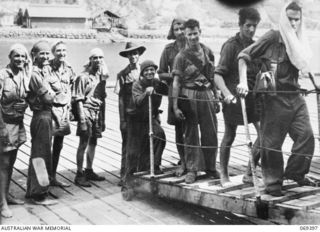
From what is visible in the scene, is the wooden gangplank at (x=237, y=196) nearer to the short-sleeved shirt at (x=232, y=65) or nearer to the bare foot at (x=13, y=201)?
the short-sleeved shirt at (x=232, y=65)

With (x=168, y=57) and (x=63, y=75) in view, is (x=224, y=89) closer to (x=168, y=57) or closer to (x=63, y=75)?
(x=168, y=57)

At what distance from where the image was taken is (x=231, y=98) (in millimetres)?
3674

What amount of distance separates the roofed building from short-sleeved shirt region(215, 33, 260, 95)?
83.5 ft

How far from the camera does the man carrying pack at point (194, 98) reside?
13.7 ft

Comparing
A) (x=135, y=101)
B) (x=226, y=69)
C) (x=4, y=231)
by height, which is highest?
(x=226, y=69)

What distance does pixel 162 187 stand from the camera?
14.1 ft

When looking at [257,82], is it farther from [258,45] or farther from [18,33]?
[18,33]

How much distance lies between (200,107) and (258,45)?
0.84 m

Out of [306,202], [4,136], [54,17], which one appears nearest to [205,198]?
[306,202]

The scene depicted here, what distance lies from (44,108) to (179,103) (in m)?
1.17

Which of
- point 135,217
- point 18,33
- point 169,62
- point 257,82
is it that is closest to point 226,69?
point 257,82

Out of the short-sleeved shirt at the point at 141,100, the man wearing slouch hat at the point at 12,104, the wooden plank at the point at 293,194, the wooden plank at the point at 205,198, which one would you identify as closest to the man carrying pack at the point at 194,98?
the wooden plank at the point at 205,198

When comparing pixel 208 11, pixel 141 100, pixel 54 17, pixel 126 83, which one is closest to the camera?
pixel 141 100

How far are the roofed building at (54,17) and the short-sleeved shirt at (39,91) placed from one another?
81.6 ft
